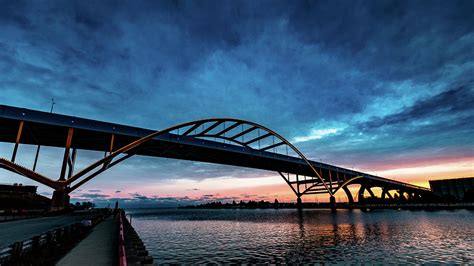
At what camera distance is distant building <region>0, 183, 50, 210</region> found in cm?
5934

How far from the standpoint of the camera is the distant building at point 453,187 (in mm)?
133875

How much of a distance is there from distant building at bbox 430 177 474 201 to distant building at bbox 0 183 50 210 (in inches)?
7219

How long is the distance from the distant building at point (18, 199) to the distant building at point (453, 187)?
7219 inches

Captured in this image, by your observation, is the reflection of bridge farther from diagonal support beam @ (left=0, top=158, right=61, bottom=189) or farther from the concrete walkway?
the concrete walkway

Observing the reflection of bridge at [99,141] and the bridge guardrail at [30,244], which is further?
the reflection of bridge at [99,141]

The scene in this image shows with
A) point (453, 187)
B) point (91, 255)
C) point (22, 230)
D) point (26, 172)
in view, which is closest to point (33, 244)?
point (91, 255)

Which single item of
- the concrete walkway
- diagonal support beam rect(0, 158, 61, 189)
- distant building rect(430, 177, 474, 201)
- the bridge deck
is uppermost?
the bridge deck

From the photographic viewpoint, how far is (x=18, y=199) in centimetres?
6172

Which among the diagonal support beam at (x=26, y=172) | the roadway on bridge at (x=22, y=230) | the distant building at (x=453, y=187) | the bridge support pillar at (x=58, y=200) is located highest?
the distant building at (x=453, y=187)

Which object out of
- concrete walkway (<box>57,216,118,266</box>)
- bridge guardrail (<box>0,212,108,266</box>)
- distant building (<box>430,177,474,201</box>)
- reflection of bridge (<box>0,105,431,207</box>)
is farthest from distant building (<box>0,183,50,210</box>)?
distant building (<box>430,177,474,201</box>)

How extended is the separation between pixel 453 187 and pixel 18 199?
195 m

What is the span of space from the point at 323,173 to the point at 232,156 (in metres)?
54.0

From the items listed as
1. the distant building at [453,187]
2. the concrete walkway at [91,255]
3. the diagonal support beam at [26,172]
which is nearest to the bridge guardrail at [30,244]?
the concrete walkway at [91,255]

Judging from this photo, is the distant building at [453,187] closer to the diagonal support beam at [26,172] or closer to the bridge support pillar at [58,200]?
the bridge support pillar at [58,200]
